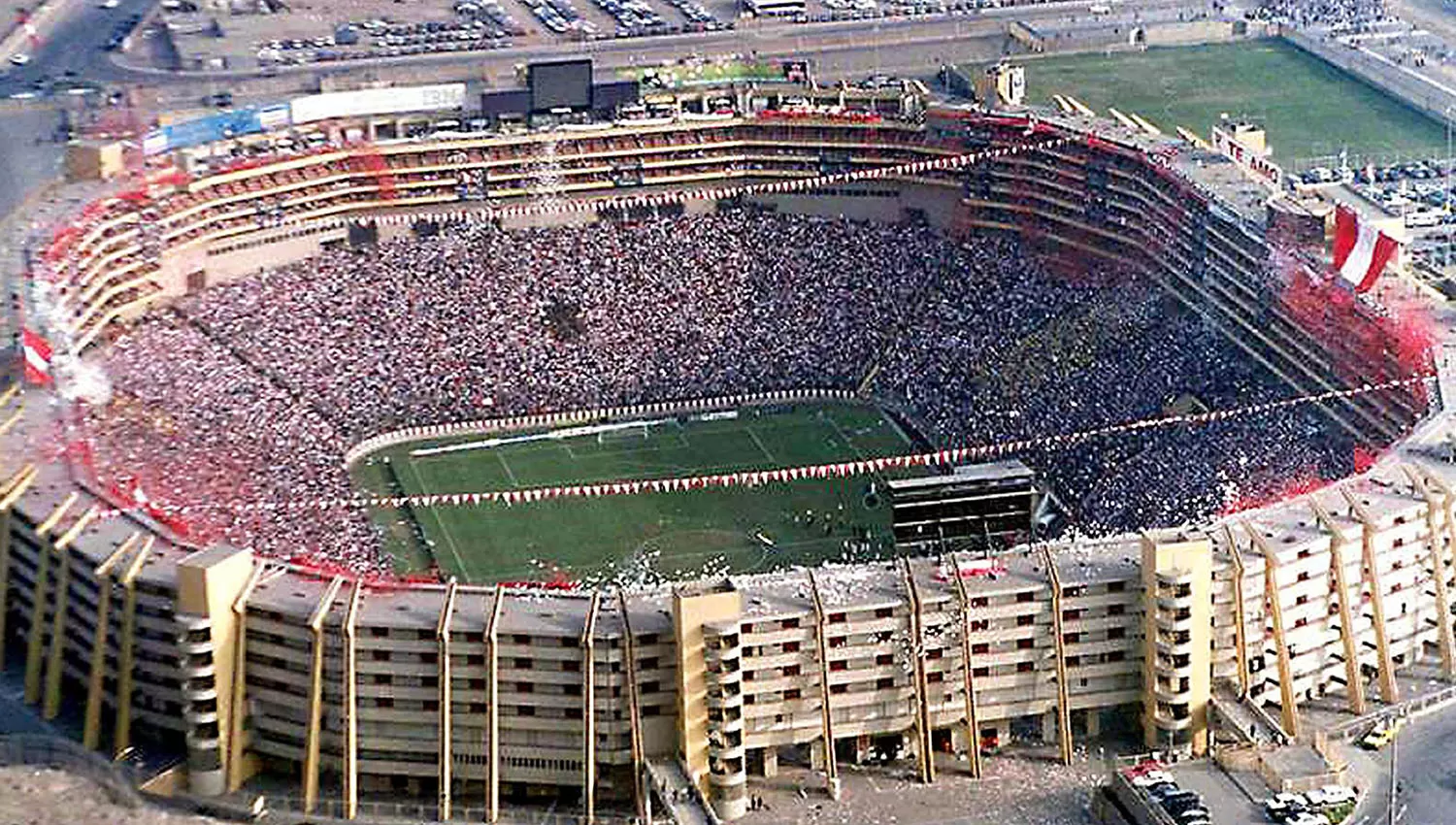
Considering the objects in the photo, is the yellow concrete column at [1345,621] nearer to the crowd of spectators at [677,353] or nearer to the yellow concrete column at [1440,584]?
the yellow concrete column at [1440,584]

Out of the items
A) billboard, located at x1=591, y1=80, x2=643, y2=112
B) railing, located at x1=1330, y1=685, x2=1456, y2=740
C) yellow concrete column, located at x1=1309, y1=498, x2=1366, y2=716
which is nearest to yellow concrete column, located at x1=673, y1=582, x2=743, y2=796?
yellow concrete column, located at x1=1309, y1=498, x2=1366, y2=716

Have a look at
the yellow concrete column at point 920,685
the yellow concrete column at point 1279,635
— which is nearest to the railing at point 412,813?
the yellow concrete column at point 920,685

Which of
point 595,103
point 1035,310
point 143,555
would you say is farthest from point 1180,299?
point 143,555

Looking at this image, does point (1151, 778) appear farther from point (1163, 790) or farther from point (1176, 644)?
point (1176, 644)

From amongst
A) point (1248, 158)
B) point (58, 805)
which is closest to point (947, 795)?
point (58, 805)

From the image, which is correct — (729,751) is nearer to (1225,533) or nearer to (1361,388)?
(1225,533)

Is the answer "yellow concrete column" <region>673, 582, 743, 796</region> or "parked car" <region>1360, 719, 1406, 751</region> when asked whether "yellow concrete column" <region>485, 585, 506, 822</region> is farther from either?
"parked car" <region>1360, 719, 1406, 751</region>
